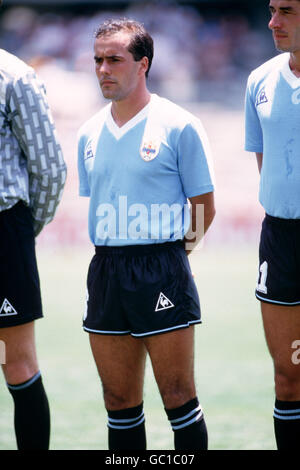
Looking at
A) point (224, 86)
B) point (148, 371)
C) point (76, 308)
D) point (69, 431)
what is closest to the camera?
point (69, 431)

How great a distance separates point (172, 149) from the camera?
10.8 feet

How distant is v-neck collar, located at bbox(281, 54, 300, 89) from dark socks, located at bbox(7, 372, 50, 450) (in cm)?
152

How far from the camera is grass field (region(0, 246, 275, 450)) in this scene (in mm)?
4270

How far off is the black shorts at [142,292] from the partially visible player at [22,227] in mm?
277

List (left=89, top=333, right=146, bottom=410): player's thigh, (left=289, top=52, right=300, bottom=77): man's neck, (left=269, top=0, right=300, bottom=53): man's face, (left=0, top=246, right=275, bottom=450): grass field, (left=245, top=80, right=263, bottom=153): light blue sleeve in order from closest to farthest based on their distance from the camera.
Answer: (left=269, top=0, right=300, bottom=53): man's face → (left=289, top=52, right=300, bottom=77): man's neck → (left=89, top=333, right=146, bottom=410): player's thigh → (left=245, top=80, right=263, bottom=153): light blue sleeve → (left=0, top=246, right=275, bottom=450): grass field

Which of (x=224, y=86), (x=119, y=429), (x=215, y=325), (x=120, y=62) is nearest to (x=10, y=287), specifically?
(x=119, y=429)

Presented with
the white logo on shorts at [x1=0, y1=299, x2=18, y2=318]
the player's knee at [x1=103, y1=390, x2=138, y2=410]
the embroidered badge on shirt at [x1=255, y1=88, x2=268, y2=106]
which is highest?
the embroidered badge on shirt at [x1=255, y1=88, x2=268, y2=106]

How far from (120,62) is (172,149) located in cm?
40

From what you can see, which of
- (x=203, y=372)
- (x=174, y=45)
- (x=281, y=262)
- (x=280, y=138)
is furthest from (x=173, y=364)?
(x=174, y=45)

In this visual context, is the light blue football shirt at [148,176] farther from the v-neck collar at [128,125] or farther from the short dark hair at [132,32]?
the short dark hair at [132,32]

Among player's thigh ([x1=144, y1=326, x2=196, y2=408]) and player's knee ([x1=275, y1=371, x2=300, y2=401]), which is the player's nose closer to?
player's thigh ([x1=144, y1=326, x2=196, y2=408])

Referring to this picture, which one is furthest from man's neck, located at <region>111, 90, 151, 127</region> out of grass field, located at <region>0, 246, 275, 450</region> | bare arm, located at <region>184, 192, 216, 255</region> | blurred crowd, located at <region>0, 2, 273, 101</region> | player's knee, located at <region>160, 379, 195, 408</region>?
blurred crowd, located at <region>0, 2, 273, 101</region>
